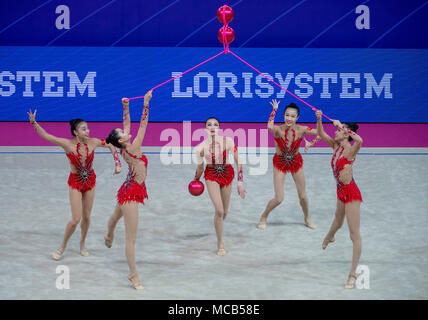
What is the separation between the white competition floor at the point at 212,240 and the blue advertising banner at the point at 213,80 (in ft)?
9.10

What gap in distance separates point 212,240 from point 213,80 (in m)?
6.56

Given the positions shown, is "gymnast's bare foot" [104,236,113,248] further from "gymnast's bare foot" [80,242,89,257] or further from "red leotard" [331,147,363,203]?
"red leotard" [331,147,363,203]

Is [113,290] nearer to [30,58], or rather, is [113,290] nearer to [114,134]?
[114,134]

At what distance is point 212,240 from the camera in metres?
7.68

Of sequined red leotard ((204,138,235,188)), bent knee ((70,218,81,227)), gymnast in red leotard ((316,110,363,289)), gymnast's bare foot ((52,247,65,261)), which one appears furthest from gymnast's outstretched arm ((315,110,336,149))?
gymnast's bare foot ((52,247,65,261))

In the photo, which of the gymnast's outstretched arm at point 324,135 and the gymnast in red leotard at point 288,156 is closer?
the gymnast's outstretched arm at point 324,135

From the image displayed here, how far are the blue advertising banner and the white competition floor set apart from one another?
2773mm

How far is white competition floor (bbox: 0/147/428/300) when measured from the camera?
19.9ft

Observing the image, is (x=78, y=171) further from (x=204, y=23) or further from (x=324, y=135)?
(x=204, y=23)

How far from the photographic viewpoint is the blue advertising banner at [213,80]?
44.6 ft

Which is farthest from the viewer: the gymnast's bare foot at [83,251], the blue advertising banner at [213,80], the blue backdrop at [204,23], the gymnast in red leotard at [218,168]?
the blue backdrop at [204,23]

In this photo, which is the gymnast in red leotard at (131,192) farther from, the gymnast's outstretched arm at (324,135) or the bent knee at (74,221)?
the gymnast's outstretched arm at (324,135)

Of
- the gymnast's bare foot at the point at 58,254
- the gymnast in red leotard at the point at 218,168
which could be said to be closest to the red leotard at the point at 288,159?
the gymnast in red leotard at the point at 218,168

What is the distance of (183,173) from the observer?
10625mm
